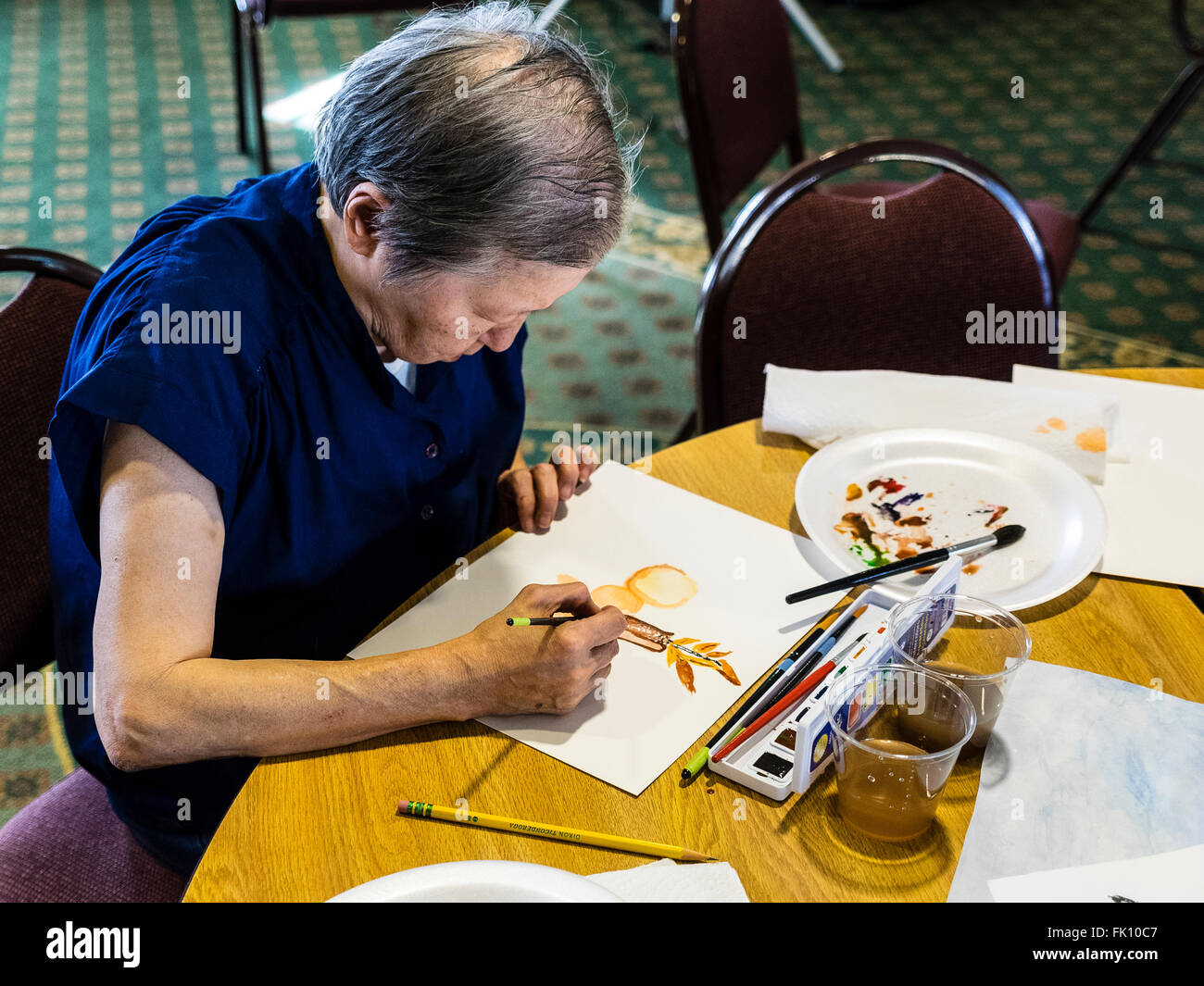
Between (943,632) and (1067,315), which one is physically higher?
(943,632)

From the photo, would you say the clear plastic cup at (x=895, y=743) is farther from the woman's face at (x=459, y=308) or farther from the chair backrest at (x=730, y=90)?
the chair backrest at (x=730, y=90)

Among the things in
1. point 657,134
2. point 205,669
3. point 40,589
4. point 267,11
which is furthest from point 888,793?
point 657,134

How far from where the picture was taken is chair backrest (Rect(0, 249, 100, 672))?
1.22m

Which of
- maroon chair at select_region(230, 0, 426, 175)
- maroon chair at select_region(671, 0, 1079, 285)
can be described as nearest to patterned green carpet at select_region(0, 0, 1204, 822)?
maroon chair at select_region(230, 0, 426, 175)

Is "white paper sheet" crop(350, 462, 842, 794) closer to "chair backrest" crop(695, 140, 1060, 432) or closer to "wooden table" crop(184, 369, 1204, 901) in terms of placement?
"wooden table" crop(184, 369, 1204, 901)

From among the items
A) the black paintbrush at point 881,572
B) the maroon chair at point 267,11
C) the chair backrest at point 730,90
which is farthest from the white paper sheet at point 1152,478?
the maroon chair at point 267,11

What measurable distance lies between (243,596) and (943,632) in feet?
2.26

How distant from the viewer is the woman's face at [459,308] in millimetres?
1039

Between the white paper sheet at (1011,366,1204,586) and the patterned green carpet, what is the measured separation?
1.42 m

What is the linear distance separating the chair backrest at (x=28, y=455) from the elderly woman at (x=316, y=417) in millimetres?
88

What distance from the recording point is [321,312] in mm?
1102
